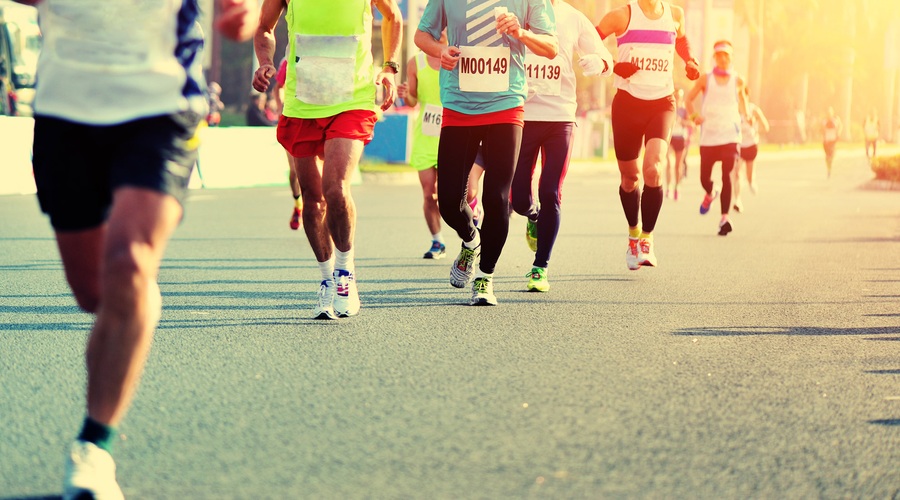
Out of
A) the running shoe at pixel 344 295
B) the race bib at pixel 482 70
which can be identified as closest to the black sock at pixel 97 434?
the running shoe at pixel 344 295

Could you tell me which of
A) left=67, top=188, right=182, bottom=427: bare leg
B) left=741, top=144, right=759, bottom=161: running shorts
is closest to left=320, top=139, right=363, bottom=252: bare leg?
left=67, top=188, right=182, bottom=427: bare leg

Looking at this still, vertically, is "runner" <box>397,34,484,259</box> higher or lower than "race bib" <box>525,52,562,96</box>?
lower

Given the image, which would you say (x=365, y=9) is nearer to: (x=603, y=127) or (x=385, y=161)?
(x=385, y=161)

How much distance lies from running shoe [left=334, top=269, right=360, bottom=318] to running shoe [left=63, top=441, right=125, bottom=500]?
3.68m

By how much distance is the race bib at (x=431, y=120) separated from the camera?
10.8m

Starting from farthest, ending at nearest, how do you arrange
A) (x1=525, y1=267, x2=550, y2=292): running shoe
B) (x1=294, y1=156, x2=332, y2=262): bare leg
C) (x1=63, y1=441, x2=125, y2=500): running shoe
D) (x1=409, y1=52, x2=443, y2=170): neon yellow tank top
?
(x1=409, y1=52, x2=443, y2=170): neon yellow tank top → (x1=525, y1=267, x2=550, y2=292): running shoe → (x1=294, y1=156, x2=332, y2=262): bare leg → (x1=63, y1=441, x2=125, y2=500): running shoe

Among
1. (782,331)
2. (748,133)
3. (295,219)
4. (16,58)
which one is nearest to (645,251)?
(782,331)

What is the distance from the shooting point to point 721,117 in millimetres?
14672

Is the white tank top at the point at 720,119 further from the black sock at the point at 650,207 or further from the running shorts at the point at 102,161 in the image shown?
the running shorts at the point at 102,161

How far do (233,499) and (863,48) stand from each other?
88.6 metres

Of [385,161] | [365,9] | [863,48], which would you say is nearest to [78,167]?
[365,9]

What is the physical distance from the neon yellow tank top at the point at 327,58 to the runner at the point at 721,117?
7.78 meters

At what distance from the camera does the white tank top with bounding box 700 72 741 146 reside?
14609 mm

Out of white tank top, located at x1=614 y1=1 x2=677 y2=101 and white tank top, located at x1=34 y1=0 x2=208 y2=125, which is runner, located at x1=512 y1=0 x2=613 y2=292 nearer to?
white tank top, located at x1=614 y1=1 x2=677 y2=101
